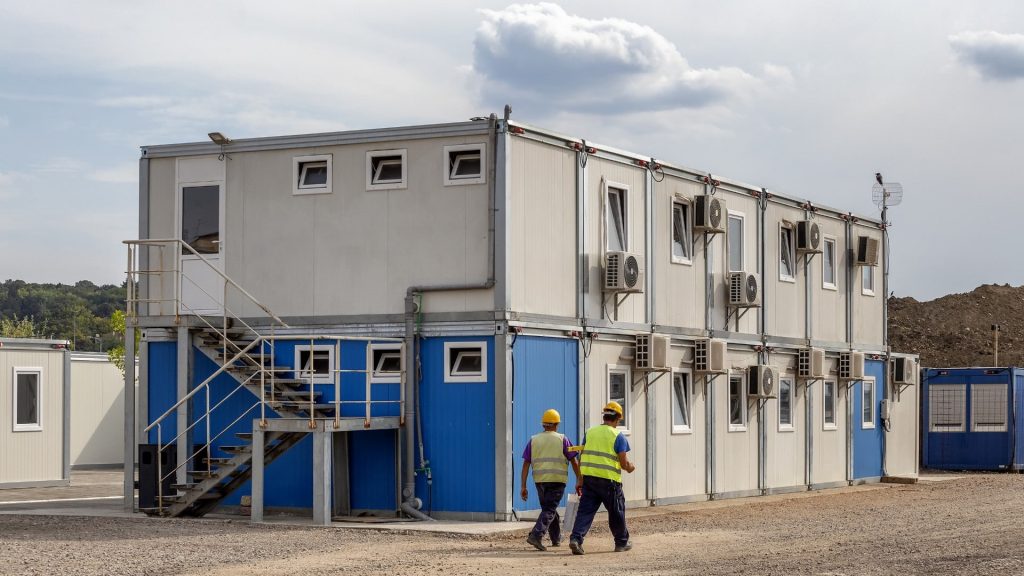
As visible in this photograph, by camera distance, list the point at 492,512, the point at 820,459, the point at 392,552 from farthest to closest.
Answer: the point at 820,459 < the point at 492,512 < the point at 392,552

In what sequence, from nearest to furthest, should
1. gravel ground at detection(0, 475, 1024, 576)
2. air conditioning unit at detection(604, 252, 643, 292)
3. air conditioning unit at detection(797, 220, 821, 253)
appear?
gravel ground at detection(0, 475, 1024, 576) < air conditioning unit at detection(604, 252, 643, 292) < air conditioning unit at detection(797, 220, 821, 253)

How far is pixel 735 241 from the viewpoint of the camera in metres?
28.1

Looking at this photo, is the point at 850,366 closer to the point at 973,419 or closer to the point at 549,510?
the point at 973,419

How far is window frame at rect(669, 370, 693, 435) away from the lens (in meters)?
25.5

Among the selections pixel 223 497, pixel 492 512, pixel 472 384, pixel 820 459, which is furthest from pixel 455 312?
pixel 820 459

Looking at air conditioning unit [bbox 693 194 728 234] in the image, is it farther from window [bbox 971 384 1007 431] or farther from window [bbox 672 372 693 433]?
window [bbox 971 384 1007 431]

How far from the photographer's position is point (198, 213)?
23.8 meters

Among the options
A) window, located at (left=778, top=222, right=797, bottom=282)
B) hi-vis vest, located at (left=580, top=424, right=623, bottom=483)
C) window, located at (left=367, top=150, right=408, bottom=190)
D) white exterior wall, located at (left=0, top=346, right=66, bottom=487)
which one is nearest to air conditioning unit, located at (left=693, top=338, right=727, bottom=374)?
window, located at (left=778, top=222, right=797, bottom=282)

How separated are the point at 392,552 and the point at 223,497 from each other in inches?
209

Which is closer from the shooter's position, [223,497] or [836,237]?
[223,497]

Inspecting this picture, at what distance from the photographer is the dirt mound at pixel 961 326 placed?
60.5 metres

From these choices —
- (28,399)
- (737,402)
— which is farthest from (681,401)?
(28,399)

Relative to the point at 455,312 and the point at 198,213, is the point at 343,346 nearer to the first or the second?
the point at 455,312

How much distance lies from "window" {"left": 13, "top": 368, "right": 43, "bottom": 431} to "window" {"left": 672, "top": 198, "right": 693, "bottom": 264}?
46.2 ft
